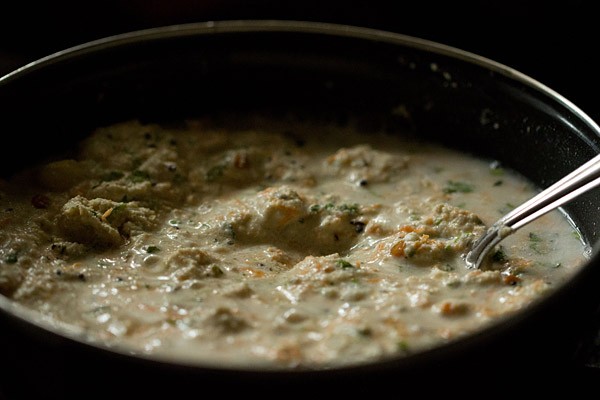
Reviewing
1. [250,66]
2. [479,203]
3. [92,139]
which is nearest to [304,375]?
[479,203]

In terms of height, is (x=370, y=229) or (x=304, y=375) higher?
(x=370, y=229)

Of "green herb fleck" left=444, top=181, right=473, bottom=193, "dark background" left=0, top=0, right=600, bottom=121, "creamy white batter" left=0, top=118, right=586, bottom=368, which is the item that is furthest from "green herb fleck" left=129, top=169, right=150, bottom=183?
"dark background" left=0, top=0, right=600, bottom=121

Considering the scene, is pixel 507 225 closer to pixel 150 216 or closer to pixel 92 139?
pixel 150 216

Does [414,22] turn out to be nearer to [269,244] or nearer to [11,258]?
[269,244]

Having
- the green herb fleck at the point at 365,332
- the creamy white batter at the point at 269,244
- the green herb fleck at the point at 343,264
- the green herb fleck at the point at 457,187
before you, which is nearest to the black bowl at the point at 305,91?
the creamy white batter at the point at 269,244

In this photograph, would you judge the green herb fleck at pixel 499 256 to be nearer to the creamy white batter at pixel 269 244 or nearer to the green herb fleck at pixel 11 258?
the creamy white batter at pixel 269 244
